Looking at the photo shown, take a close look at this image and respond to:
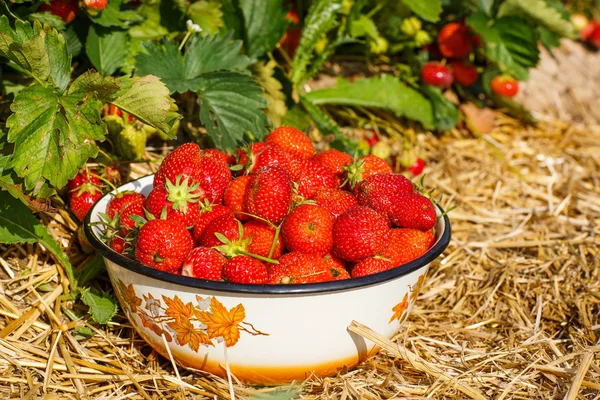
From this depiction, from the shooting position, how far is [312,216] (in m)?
1.31

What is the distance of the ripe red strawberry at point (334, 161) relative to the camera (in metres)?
1.57

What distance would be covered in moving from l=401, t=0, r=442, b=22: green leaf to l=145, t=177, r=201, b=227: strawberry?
129 centimetres

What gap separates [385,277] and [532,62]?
63.1 inches

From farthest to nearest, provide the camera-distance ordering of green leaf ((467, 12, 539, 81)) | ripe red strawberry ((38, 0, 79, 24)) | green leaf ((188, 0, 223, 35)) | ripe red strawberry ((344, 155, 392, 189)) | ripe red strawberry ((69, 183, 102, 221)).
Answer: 1. green leaf ((467, 12, 539, 81))
2. green leaf ((188, 0, 223, 35))
3. ripe red strawberry ((38, 0, 79, 24))
4. ripe red strawberry ((69, 183, 102, 221))
5. ripe red strawberry ((344, 155, 392, 189))

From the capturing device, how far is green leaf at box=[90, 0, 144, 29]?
178cm

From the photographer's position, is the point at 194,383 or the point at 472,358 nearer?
the point at 194,383

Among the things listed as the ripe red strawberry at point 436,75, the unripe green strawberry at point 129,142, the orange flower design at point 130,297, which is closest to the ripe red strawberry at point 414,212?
the orange flower design at point 130,297

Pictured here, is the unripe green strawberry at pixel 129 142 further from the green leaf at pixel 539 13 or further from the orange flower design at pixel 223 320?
the green leaf at pixel 539 13

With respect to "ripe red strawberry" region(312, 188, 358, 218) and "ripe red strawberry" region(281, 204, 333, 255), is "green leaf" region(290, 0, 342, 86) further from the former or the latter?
"ripe red strawberry" region(281, 204, 333, 255)

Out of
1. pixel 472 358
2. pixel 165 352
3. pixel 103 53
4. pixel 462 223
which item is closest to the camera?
pixel 165 352

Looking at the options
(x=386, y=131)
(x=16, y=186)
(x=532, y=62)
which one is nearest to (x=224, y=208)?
(x=16, y=186)

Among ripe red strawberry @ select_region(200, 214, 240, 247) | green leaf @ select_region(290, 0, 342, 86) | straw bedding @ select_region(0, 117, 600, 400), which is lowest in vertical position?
straw bedding @ select_region(0, 117, 600, 400)

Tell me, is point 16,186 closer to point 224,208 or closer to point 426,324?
point 224,208

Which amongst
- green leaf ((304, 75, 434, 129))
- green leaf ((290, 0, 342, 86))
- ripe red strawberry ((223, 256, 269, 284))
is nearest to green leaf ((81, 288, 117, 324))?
ripe red strawberry ((223, 256, 269, 284))
